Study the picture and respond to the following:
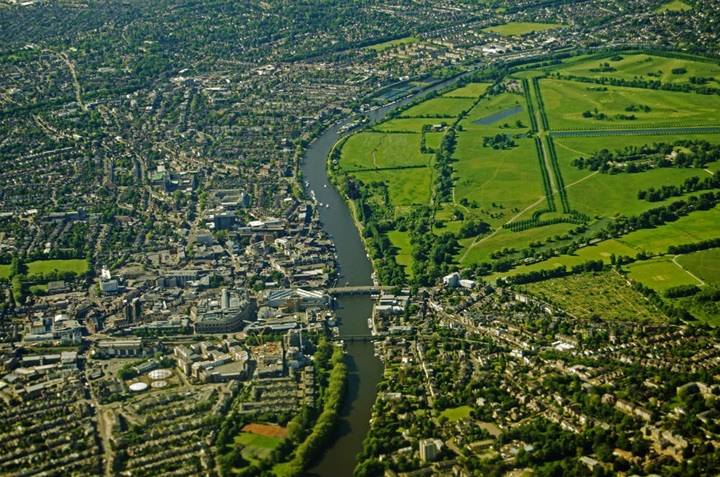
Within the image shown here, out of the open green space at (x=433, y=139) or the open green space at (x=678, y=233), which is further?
the open green space at (x=433, y=139)

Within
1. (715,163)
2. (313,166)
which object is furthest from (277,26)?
(715,163)

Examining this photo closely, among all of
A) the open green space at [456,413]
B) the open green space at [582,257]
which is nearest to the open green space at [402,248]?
the open green space at [582,257]

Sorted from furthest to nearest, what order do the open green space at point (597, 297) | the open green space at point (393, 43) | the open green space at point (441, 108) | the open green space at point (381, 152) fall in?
the open green space at point (393, 43) → the open green space at point (441, 108) → the open green space at point (381, 152) → the open green space at point (597, 297)

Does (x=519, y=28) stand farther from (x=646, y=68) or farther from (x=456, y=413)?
(x=456, y=413)

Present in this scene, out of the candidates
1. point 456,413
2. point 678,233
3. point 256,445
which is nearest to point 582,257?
point 678,233

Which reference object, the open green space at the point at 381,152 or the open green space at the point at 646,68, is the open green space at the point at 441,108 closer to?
the open green space at the point at 381,152

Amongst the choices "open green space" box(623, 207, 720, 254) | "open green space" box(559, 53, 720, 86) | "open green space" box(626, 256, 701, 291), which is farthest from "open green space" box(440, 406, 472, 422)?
"open green space" box(559, 53, 720, 86)
